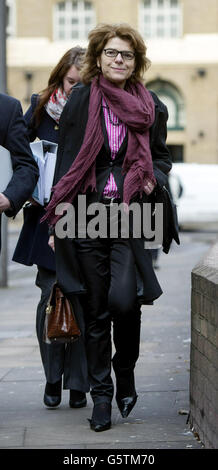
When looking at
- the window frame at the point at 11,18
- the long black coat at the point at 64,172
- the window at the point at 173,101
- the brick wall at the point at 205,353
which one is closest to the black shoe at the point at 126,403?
the brick wall at the point at 205,353

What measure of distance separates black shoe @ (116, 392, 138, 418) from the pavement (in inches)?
2.6

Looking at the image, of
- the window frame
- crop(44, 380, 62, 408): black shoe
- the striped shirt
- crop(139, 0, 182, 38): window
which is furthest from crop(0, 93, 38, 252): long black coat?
the window frame

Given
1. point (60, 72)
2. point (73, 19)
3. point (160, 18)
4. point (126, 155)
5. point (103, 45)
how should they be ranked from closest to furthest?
point (126, 155) → point (103, 45) → point (60, 72) → point (160, 18) → point (73, 19)

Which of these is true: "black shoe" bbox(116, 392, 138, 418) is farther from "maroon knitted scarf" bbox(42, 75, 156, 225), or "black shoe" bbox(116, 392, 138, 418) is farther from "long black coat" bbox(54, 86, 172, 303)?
"maroon knitted scarf" bbox(42, 75, 156, 225)

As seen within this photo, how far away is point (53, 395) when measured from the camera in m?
5.81

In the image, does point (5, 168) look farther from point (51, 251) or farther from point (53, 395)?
point (53, 395)

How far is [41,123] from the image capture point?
19.6ft

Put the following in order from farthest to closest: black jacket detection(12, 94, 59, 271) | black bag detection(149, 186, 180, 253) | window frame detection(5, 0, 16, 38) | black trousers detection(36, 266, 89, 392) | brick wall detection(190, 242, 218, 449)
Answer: window frame detection(5, 0, 16, 38) → black jacket detection(12, 94, 59, 271) → black trousers detection(36, 266, 89, 392) → black bag detection(149, 186, 180, 253) → brick wall detection(190, 242, 218, 449)

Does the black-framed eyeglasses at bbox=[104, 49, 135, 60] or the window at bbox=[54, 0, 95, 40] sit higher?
the black-framed eyeglasses at bbox=[104, 49, 135, 60]

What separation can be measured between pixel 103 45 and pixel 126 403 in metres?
1.76

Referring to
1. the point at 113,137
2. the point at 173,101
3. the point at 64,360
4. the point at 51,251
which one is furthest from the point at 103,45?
the point at 173,101

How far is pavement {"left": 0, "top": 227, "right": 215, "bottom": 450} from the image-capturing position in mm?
4926

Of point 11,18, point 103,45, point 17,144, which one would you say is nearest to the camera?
point 17,144
